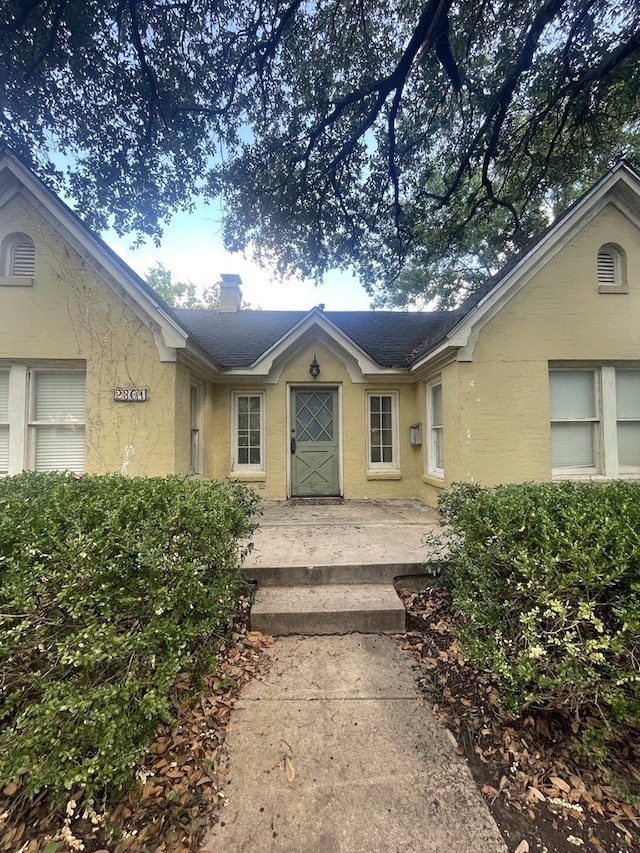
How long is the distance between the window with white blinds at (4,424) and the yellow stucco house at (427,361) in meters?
0.03

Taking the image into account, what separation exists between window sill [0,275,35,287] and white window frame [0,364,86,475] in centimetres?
128

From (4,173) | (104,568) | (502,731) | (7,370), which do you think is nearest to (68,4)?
(4,173)

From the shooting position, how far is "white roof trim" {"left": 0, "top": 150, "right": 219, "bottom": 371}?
5.38 metres

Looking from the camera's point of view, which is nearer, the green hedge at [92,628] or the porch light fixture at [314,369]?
the green hedge at [92,628]

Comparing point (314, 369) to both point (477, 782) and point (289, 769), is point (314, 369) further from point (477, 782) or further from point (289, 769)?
point (477, 782)

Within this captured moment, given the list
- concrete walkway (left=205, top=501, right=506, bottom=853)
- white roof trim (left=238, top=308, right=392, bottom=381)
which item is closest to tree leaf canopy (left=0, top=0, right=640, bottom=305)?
white roof trim (left=238, top=308, right=392, bottom=381)

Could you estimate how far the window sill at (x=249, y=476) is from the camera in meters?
7.61

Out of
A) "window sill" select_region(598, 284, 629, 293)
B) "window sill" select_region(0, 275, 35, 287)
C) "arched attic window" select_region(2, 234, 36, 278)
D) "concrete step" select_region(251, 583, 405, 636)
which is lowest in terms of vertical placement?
"concrete step" select_region(251, 583, 405, 636)

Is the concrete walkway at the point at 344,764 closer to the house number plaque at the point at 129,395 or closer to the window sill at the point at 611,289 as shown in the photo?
the house number plaque at the point at 129,395

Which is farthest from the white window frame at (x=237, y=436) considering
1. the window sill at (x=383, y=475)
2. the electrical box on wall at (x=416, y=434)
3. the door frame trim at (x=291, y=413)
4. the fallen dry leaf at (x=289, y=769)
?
the fallen dry leaf at (x=289, y=769)

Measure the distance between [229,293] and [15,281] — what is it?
21.4 feet

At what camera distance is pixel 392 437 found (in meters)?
8.01

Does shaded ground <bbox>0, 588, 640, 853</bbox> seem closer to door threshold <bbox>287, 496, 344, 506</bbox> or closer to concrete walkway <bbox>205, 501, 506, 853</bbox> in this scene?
concrete walkway <bbox>205, 501, 506, 853</bbox>

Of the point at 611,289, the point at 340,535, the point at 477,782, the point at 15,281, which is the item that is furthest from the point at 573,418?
the point at 15,281
